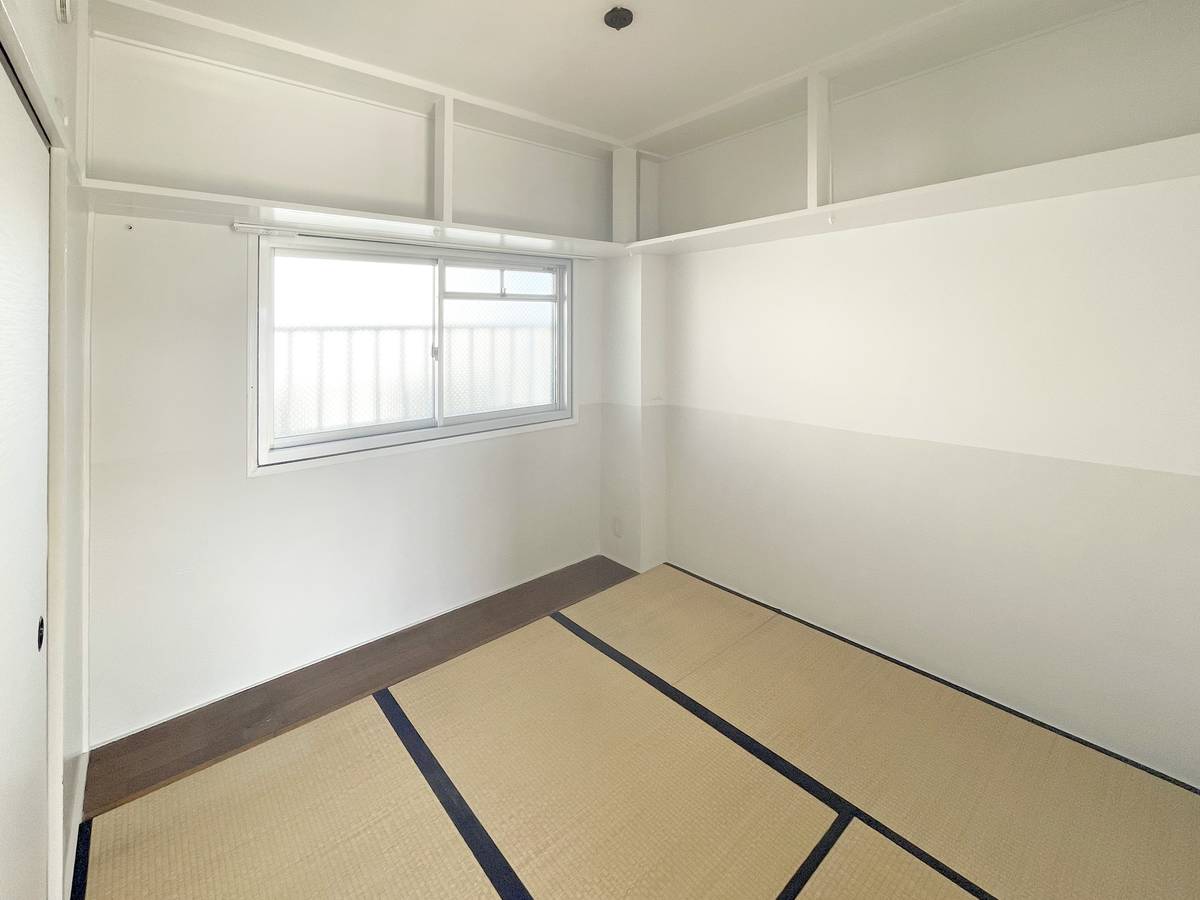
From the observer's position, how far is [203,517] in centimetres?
229

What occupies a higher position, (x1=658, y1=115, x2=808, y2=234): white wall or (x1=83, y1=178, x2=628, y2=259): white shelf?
(x1=658, y1=115, x2=808, y2=234): white wall

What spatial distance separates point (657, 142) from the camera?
3.26 m

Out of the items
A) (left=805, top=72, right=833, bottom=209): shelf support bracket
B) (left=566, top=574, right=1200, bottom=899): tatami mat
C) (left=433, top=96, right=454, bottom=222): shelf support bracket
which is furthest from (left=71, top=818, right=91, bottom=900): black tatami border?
(left=805, top=72, right=833, bottom=209): shelf support bracket

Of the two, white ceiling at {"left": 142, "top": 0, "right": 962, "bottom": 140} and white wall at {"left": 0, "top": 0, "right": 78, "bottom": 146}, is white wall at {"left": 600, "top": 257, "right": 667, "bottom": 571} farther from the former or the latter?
white wall at {"left": 0, "top": 0, "right": 78, "bottom": 146}

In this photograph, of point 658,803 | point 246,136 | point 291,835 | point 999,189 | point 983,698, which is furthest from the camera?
point 983,698

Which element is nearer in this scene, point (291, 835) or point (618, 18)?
point (291, 835)

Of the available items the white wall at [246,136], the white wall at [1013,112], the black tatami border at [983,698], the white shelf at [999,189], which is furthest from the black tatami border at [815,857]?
the white wall at [246,136]

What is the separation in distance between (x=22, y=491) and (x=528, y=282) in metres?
2.69

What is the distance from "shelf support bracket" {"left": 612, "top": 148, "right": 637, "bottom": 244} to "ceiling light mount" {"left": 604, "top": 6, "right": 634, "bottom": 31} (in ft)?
4.19

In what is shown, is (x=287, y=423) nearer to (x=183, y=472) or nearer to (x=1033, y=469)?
(x=183, y=472)

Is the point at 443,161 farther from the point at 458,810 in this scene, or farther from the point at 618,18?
the point at 458,810

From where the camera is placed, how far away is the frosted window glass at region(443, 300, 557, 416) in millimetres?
3105

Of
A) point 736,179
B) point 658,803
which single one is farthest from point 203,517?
point 736,179

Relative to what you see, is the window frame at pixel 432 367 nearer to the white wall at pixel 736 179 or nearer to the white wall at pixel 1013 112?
the white wall at pixel 736 179
